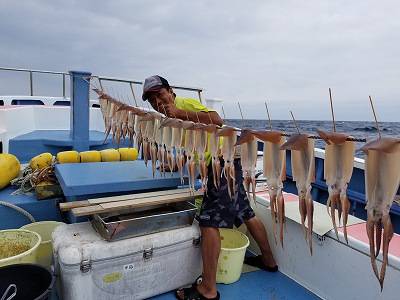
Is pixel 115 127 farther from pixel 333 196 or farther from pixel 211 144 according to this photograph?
pixel 333 196

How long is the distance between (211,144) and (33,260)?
1.93 m

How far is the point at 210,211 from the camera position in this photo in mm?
3043

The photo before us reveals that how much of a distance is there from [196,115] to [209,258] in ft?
4.58

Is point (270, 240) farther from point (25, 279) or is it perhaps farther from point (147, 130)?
point (25, 279)

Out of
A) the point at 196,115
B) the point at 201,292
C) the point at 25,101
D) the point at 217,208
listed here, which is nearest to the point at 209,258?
the point at 201,292

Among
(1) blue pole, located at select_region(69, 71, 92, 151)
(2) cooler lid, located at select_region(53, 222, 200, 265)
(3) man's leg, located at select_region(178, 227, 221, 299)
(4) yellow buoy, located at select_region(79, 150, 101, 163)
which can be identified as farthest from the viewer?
(1) blue pole, located at select_region(69, 71, 92, 151)

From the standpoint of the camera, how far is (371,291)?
2662 mm

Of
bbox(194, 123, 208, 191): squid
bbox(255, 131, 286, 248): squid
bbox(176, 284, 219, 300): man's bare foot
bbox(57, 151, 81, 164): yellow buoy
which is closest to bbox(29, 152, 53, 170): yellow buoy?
bbox(57, 151, 81, 164): yellow buoy

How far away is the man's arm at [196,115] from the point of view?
3.03m

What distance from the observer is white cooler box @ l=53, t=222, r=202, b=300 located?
2547mm

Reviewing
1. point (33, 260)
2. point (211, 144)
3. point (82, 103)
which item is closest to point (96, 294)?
point (33, 260)

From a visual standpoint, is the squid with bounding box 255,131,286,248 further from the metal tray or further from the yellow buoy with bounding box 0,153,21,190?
the yellow buoy with bounding box 0,153,21,190

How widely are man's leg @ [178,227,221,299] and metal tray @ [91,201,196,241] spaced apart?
25cm

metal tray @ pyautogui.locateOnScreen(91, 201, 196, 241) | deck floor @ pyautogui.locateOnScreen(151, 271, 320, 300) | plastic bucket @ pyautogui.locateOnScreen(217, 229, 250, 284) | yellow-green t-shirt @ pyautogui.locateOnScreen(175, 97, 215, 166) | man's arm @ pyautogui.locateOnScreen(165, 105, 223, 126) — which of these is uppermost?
yellow-green t-shirt @ pyautogui.locateOnScreen(175, 97, 215, 166)
